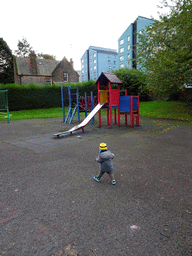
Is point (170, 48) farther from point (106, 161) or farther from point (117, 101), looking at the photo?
point (106, 161)

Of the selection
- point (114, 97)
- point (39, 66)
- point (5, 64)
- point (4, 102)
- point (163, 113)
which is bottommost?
point (163, 113)

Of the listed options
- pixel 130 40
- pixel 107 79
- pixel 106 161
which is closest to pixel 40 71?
pixel 130 40

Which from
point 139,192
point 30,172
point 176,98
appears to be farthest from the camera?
point 176,98

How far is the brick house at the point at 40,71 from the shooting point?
106 ft

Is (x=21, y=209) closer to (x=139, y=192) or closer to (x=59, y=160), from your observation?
(x=139, y=192)

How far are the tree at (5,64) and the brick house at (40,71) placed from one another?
19.8 ft

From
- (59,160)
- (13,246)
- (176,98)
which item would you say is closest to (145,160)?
(59,160)

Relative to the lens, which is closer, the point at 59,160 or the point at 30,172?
the point at 30,172

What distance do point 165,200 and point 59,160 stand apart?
8.89 ft

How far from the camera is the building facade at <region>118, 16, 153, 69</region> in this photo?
1503 inches

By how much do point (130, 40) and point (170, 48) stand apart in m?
32.8

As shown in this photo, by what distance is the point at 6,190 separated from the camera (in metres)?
2.96

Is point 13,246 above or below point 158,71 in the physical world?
below

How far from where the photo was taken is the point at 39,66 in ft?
112
